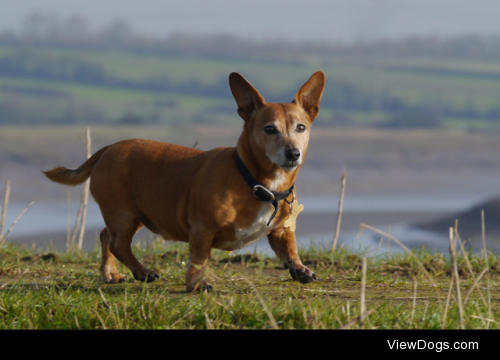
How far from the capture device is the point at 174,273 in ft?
16.6

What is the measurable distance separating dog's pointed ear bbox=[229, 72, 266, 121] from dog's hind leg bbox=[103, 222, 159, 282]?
116 centimetres

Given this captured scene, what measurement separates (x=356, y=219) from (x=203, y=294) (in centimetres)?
1308

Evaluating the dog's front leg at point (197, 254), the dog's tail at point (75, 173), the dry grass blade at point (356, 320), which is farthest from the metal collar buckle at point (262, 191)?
the dog's tail at point (75, 173)

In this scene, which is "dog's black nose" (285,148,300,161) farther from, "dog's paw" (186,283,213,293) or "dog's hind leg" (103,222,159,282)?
"dog's hind leg" (103,222,159,282)

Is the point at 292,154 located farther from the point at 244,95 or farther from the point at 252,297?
the point at 252,297

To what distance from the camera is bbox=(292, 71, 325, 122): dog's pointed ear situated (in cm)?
453

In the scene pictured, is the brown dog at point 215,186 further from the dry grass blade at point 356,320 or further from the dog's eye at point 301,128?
the dry grass blade at point 356,320

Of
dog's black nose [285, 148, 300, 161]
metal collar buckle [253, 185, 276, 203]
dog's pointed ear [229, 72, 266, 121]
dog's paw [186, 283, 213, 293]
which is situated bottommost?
dog's paw [186, 283, 213, 293]

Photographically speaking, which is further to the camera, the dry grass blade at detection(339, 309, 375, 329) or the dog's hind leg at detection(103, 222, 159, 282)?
the dog's hind leg at detection(103, 222, 159, 282)

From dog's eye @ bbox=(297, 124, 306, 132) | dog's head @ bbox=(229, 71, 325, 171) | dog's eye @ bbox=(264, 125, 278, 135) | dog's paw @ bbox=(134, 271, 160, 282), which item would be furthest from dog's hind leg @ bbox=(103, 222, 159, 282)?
dog's eye @ bbox=(297, 124, 306, 132)

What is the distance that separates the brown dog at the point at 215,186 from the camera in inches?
169

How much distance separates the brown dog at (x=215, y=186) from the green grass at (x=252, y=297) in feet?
0.90

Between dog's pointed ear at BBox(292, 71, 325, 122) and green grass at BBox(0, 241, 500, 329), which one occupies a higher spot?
dog's pointed ear at BBox(292, 71, 325, 122)
